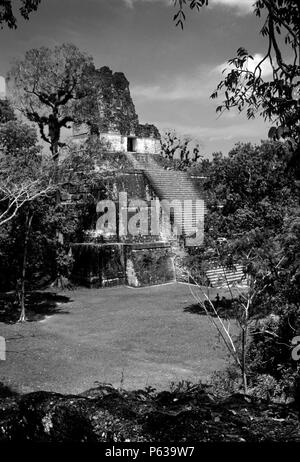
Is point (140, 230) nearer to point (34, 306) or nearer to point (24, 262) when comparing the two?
point (34, 306)

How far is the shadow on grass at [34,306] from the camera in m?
14.6

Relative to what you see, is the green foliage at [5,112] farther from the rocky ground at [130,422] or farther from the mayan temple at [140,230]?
the rocky ground at [130,422]

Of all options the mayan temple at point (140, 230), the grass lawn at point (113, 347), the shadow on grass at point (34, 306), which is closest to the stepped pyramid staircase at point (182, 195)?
the mayan temple at point (140, 230)

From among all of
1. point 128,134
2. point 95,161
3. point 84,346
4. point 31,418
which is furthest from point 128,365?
point 128,134

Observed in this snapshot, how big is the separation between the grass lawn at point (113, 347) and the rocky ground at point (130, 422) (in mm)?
5237

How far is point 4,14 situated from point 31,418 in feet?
14.0

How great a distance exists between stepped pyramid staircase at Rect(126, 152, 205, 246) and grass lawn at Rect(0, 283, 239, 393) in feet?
17.0

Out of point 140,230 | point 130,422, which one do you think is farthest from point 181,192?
point 130,422

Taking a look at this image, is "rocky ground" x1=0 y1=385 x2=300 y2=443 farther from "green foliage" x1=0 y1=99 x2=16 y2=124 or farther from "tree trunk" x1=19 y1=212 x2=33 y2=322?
"green foliage" x1=0 y1=99 x2=16 y2=124

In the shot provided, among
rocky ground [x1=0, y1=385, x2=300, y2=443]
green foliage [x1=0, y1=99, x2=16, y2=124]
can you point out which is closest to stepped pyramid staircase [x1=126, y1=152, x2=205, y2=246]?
green foliage [x1=0, y1=99, x2=16, y2=124]

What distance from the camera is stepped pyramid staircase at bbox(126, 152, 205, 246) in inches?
830

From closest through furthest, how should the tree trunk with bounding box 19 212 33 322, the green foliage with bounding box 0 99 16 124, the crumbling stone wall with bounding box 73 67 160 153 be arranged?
the tree trunk with bounding box 19 212 33 322
the green foliage with bounding box 0 99 16 124
the crumbling stone wall with bounding box 73 67 160 153

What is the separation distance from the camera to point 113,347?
35.8 feet

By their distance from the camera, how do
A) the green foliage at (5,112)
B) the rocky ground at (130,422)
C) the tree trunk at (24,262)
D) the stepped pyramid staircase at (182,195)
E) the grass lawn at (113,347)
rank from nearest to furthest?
the rocky ground at (130,422), the grass lawn at (113,347), the tree trunk at (24,262), the stepped pyramid staircase at (182,195), the green foliage at (5,112)
